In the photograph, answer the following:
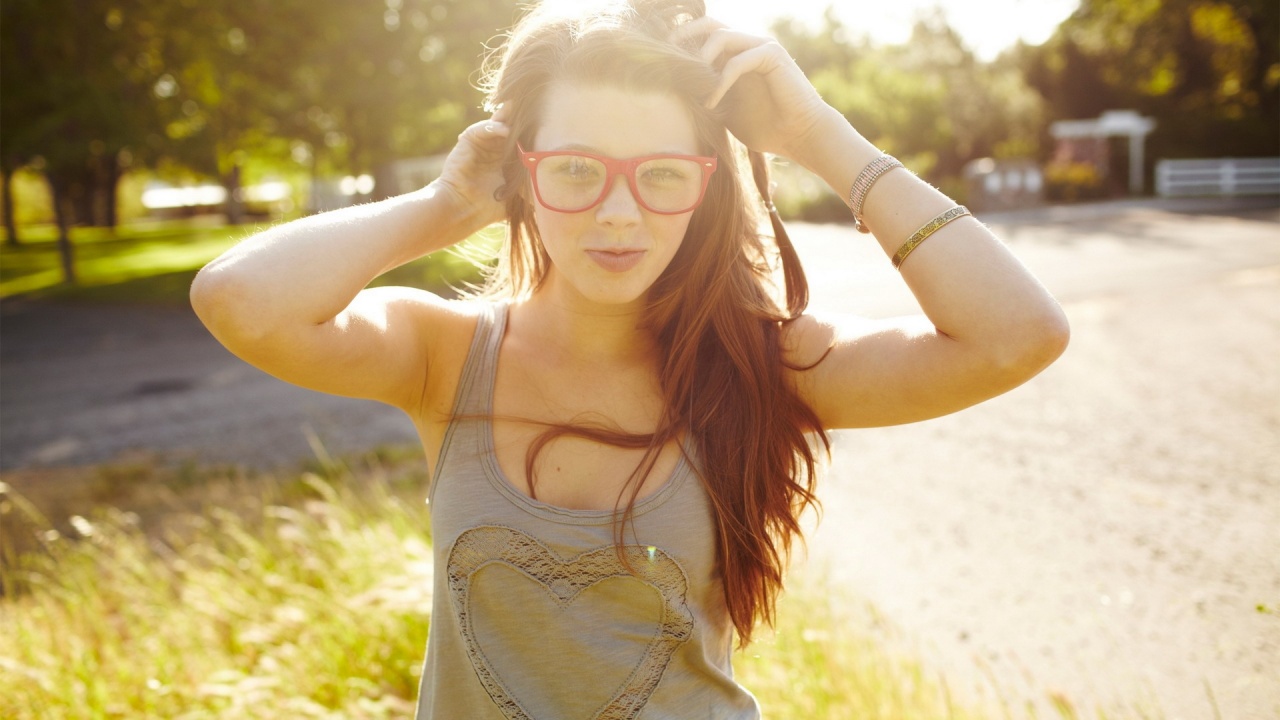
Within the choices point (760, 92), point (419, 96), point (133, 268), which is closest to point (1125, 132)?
point (419, 96)

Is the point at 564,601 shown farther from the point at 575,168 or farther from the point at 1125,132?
the point at 1125,132

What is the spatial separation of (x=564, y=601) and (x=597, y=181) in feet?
2.57

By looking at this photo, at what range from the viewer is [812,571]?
4152 millimetres

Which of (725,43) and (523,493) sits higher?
(725,43)

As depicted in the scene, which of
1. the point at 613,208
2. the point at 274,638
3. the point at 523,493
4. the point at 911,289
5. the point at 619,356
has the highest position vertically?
the point at 613,208

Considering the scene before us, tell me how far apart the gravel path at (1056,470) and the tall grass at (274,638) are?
456mm

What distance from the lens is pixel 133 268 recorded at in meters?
22.4

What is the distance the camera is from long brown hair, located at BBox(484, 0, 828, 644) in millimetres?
1694

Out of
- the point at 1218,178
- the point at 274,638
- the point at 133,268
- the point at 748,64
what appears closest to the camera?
the point at 748,64

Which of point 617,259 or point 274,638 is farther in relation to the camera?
point 274,638

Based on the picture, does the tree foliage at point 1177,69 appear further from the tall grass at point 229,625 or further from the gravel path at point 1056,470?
the tall grass at point 229,625

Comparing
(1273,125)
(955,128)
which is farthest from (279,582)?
(1273,125)

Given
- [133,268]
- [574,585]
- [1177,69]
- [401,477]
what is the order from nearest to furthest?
[574,585], [401,477], [133,268], [1177,69]

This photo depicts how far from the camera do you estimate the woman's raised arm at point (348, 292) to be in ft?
5.22
